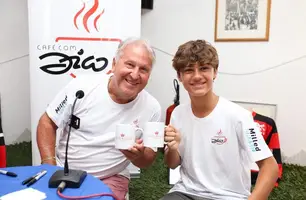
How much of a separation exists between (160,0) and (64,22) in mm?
1303

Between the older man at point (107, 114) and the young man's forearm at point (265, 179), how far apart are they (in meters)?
0.48

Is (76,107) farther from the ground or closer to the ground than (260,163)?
farther from the ground

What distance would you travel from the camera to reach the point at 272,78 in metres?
2.72

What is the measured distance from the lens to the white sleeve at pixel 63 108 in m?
1.55

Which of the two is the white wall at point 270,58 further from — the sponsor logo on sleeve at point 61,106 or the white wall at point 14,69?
the sponsor logo on sleeve at point 61,106

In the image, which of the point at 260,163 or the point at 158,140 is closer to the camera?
the point at 158,140

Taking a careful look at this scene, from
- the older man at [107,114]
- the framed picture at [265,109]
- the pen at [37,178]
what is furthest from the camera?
the framed picture at [265,109]

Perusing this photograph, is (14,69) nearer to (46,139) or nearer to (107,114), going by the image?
(46,139)

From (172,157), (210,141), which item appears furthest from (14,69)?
(210,141)

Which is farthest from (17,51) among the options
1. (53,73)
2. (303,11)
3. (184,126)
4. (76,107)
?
(303,11)

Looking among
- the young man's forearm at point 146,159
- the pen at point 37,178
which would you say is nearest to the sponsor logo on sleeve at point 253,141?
the young man's forearm at point 146,159

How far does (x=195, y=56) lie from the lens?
1.26m

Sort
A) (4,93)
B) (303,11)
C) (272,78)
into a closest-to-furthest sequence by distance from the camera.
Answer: (303,11)
(272,78)
(4,93)

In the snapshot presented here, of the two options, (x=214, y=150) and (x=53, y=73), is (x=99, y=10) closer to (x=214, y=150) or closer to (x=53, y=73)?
(x=53, y=73)
